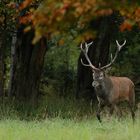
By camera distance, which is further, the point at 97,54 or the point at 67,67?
the point at 67,67

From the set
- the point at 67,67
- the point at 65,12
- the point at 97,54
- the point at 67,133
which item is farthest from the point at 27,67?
the point at 65,12

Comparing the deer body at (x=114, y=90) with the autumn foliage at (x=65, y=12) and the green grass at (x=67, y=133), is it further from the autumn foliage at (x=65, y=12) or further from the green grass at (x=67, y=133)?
the autumn foliage at (x=65, y=12)

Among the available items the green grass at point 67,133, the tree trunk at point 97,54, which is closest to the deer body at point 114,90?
the tree trunk at point 97,54

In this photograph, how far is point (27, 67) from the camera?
17656 millimetres

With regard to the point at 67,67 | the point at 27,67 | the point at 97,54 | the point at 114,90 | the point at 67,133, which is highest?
the point at 97,54

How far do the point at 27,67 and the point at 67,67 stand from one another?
31.6ft

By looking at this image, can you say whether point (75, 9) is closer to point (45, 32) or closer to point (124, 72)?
point (45, 32)

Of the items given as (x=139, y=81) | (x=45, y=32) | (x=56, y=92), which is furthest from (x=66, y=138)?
(x=56, y=92)

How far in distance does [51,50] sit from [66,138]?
19.1 meters

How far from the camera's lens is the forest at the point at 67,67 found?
15.4 feet

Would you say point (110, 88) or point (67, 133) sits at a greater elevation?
point (110, 88)

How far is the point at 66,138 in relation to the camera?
883 centimetres

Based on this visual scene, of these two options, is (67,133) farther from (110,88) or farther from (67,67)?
(67,67)

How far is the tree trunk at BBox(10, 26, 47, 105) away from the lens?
1752 cm
